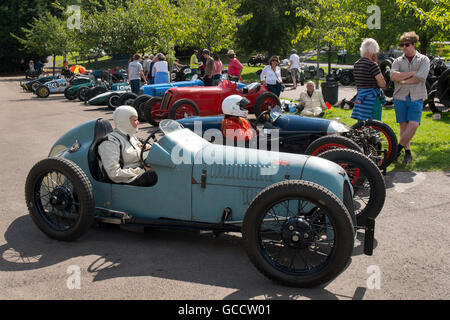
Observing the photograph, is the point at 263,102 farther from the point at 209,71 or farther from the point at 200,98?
the point at 209,71

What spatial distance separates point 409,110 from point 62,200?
5637 millimetres

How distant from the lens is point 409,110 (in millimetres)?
7758

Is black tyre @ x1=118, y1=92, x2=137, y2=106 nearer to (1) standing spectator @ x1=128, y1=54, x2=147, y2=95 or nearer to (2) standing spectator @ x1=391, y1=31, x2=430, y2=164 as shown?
(1) standing spectator @ x1=128, y1=54, x2=147, y2=95

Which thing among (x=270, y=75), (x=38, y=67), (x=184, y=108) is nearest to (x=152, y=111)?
(x=184, y=108)

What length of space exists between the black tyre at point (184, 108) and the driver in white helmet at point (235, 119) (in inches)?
203

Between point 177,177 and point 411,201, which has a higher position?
point 177,177

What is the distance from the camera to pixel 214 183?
181 inches

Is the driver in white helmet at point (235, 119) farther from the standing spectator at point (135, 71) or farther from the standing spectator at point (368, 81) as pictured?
the standing spectator at point (135, 71)

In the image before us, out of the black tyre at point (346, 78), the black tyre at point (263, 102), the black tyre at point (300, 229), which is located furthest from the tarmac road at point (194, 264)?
the black tyre at point (346, 78)

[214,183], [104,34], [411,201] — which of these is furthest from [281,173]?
[104,34]
